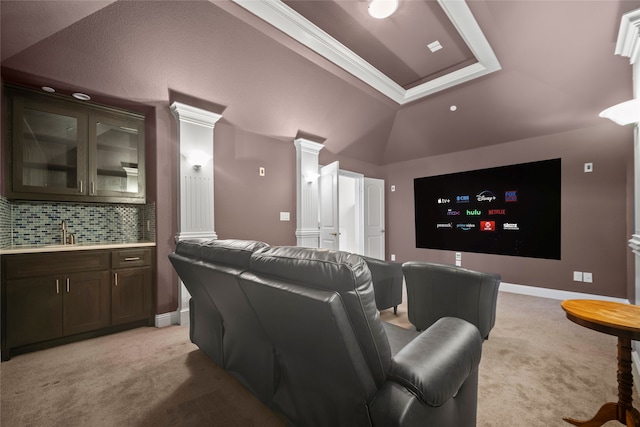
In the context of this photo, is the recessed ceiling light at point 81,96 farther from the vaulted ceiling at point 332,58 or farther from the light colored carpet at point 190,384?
the light colored carpet at point 190,384

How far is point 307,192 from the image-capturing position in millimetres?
4426

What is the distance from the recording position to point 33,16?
2.08 metres

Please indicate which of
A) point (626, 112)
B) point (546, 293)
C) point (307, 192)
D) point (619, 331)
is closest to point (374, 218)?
point (307, 192)

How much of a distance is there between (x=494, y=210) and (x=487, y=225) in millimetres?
284

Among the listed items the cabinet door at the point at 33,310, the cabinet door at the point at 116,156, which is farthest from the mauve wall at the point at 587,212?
the cabinet door at the point at 33,310

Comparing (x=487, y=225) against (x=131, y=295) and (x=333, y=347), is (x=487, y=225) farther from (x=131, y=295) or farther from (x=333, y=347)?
(x=131, y=295)

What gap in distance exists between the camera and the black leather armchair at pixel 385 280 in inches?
109

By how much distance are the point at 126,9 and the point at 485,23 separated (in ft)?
11.3

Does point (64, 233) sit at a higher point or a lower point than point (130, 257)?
higher

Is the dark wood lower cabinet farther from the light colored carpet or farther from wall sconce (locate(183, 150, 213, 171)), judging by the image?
wall sconce (locate(183, 150, 213, 171))

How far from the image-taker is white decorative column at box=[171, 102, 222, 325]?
309 centimetres

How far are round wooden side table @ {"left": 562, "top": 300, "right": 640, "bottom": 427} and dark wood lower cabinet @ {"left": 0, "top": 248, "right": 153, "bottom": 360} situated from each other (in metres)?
3.62

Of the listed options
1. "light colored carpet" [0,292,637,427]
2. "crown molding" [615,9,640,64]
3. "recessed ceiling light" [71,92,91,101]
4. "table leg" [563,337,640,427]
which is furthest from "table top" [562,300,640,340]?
"recessed ceiling light" [71,92,91,101]

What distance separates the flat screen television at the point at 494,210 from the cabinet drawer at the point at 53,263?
5.18m
